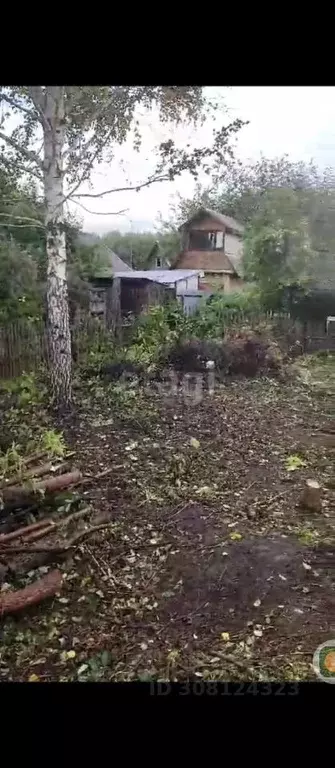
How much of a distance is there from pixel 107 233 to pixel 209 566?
2.86 feet

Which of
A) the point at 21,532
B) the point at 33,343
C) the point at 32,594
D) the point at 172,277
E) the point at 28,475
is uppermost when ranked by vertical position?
the point at 172,277

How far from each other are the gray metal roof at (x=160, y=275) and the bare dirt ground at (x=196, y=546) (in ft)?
0.99

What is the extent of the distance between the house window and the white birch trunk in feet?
1.08

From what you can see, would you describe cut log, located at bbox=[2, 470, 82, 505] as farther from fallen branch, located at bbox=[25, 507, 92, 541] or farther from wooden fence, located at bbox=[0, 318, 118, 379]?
wooden fence, located at bbox=[0, 318, 118, 379]


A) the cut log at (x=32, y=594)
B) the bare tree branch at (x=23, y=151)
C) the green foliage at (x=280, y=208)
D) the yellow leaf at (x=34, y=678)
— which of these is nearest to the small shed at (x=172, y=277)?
the green foliage at (x=280, y=208)

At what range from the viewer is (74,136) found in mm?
1381

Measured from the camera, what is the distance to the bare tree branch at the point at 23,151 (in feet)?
4.43

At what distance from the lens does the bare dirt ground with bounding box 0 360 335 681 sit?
1.25 meters

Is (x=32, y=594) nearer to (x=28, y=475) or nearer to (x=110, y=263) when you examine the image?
(x=28, y=475)

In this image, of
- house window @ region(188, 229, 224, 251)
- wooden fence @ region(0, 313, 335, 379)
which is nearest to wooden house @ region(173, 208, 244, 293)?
house window @ region(188, 229, 224, 251)

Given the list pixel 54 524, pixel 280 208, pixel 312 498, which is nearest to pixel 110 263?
pixel 280 208

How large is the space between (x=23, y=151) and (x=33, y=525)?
938 millimetres

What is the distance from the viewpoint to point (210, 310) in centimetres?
144
